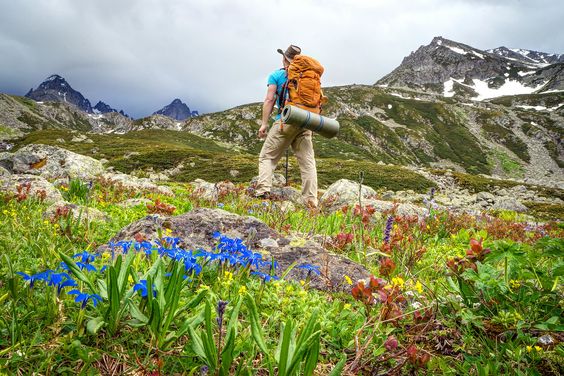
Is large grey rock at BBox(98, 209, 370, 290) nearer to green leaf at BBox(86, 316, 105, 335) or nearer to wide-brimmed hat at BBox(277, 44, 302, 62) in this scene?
green leaf at BBox(86, 316, 105, 335)

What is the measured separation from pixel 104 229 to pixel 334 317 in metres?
3.41

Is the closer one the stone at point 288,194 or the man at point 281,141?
the man at point 281,141

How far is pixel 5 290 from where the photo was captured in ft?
7.16

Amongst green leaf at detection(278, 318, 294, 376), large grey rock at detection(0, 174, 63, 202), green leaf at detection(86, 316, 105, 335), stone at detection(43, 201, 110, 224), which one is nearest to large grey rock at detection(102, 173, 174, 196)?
large grey rock at detection(0, 174, 63, 202)

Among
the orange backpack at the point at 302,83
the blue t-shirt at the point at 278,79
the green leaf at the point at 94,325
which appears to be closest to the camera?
the green leaf at the point at 94,325

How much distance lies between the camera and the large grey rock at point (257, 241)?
3.34 meters

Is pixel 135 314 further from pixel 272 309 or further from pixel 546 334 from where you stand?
pixel 546 334

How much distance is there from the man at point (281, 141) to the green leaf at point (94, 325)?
22.7 ft

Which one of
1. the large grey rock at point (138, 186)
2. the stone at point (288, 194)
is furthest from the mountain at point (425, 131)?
the stone at point (288, 194)

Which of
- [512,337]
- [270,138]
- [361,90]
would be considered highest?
[361,90]

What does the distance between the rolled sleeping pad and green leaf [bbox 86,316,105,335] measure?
6734 millimetres

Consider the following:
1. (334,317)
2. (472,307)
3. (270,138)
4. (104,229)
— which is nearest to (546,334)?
(472,307)

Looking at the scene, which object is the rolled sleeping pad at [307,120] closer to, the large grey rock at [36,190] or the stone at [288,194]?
the stone at [288,194]

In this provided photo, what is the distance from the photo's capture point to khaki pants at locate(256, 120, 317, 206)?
350 inches
